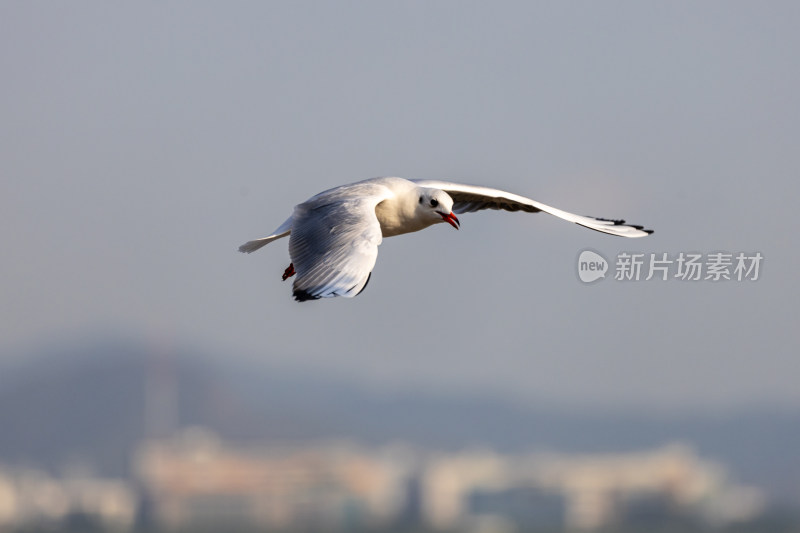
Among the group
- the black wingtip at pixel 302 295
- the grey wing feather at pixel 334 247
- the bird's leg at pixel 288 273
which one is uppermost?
the grey wing feather at pixel 334 247

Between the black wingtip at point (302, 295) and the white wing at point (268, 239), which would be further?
the white wing at point (268, 239)

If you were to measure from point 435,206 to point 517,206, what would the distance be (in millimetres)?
1437

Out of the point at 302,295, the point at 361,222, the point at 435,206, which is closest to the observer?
the point at 302,295

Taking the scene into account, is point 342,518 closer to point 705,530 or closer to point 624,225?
point 705,530

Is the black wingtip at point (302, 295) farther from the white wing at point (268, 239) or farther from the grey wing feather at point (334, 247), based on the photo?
the white wing at point (268, 239)

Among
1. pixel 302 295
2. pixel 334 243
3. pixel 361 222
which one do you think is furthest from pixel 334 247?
pixel 302 295

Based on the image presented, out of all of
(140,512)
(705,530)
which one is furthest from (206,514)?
(705,530)

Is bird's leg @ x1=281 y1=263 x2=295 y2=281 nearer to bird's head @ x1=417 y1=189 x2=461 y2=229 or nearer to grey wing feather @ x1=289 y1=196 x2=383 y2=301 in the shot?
grey wing feather @ x1=289 y1=196 x2=383 y2=301

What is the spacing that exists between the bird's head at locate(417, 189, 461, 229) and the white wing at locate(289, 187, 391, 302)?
331 mm

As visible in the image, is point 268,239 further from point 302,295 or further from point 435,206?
point 302,295

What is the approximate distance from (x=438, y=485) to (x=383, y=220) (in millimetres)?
87474

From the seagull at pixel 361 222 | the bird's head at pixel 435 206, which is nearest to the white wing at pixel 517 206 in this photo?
the seagull at pixel 361 222

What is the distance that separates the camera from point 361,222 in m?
8.20

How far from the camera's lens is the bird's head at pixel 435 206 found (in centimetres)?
916
